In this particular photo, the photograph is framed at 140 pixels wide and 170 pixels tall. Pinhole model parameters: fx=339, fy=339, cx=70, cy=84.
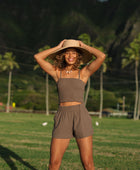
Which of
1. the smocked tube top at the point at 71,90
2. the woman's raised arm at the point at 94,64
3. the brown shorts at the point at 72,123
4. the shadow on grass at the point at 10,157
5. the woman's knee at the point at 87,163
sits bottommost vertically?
the shadow on grass at the point at 10,157

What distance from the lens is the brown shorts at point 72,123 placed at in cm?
532

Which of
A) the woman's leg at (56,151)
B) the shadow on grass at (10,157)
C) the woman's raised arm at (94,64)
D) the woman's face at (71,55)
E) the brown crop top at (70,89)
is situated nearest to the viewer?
the woman's leg at (56,151)

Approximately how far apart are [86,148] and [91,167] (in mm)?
332

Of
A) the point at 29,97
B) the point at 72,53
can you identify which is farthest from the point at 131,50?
the point at 29,97

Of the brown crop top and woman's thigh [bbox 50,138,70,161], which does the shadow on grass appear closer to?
woman's thigh [bbox 50,138,70,161]

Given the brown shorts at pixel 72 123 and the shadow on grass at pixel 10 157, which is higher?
the brown shorts at pixel 72 123

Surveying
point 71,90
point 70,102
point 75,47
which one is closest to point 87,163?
point 70,102

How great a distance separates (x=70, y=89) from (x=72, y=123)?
545 mm

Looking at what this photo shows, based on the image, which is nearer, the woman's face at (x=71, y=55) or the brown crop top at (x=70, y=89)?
the brown crop top at (x=70, y=89)

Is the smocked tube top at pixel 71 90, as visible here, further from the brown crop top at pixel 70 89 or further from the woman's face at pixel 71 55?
the woman's face at pixel 71 55

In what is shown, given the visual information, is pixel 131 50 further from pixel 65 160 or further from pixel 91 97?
pixel 91 97

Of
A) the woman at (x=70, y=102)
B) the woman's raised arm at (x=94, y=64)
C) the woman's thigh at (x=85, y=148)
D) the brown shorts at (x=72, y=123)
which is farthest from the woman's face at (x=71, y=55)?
the woman's thigh at (x=85, y=148)

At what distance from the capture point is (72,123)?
5.40m

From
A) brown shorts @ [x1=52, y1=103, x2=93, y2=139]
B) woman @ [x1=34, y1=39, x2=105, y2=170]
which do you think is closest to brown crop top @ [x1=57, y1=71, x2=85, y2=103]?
woman @ [x1=34, y1=39, x2=105, y2=170]
